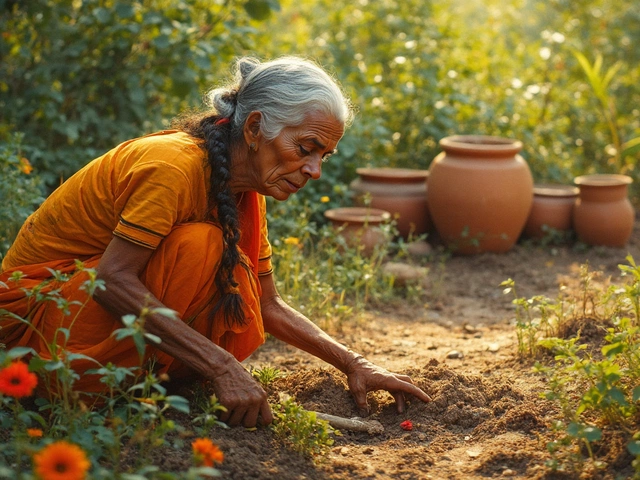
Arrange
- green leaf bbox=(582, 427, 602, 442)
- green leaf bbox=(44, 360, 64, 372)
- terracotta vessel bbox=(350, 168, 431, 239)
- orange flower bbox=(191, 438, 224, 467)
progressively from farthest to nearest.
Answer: terracotta vessel bbox=(350, 168, 431, 239) < green leaf bbox=(582, 427, 602, 442) < green leaf bbox=(44, 360, 64, 372) < orange flower bbox=(191, 438, 224, 467)

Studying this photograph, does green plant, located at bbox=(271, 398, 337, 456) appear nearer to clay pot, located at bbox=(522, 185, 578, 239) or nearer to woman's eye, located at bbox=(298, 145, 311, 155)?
woman's eye, located at bbox=(298, 145, 311, 155)

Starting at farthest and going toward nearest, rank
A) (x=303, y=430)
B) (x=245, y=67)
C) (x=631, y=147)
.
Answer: (x=631, y=147) < (x=245, y=67) < (x=303, y=430)

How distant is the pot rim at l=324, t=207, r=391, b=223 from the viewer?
5.27 m

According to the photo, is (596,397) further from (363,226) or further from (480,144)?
(480,144)

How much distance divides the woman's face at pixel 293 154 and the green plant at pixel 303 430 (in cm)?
74

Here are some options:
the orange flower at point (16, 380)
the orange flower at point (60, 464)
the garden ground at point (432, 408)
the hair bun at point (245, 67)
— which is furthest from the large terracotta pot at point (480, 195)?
the orange flower at point (60, 464)

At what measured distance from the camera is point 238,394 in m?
2.60

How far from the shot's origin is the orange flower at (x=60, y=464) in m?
1.63

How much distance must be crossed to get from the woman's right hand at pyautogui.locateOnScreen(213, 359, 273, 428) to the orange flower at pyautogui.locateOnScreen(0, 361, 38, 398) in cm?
70

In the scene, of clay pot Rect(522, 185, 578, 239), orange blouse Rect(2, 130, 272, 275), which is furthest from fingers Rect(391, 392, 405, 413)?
clay pot Rect(522, 185, 578, 239)

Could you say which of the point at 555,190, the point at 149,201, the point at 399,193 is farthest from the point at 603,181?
the point at 149,201

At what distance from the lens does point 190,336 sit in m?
2.62

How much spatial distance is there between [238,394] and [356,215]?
2.99 m

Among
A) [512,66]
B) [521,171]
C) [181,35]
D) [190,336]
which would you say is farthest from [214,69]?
[190,336]
